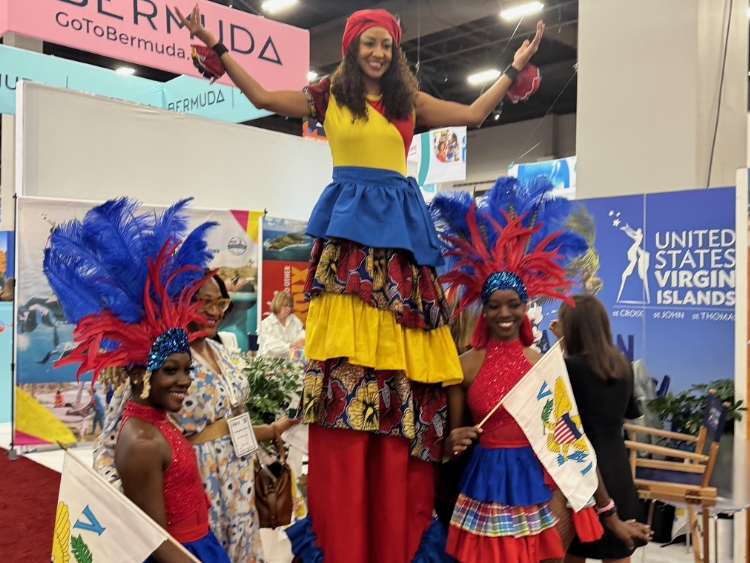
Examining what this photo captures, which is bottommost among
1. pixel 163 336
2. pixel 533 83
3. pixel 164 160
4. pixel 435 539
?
pixel 435 539

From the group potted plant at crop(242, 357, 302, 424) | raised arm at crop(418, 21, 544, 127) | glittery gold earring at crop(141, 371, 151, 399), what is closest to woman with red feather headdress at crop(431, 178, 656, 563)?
raised arm at crop(418, 21, 544, 127)

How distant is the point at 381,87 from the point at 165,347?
948 millimetres

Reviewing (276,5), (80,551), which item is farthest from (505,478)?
(276,5)

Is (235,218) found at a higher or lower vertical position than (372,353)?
higher

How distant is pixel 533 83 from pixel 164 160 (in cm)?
430

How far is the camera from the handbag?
2.08 meters

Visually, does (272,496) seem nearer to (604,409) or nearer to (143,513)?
(143,513)

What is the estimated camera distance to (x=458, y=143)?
27.5 feet

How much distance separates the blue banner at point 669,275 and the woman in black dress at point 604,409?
2.71ft

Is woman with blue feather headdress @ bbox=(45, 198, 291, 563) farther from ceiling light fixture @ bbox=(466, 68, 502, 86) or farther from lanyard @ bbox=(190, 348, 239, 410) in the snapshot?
ceiling light fixture @ bbox=(466, 68, 502, 86)

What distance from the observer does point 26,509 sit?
4047 millimetres

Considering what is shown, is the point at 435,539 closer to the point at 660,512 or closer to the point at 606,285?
the point at 660,512

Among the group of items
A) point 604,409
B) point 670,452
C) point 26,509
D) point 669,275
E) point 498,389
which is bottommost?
point 26,509

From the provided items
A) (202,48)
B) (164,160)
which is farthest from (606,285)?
(164,160)
